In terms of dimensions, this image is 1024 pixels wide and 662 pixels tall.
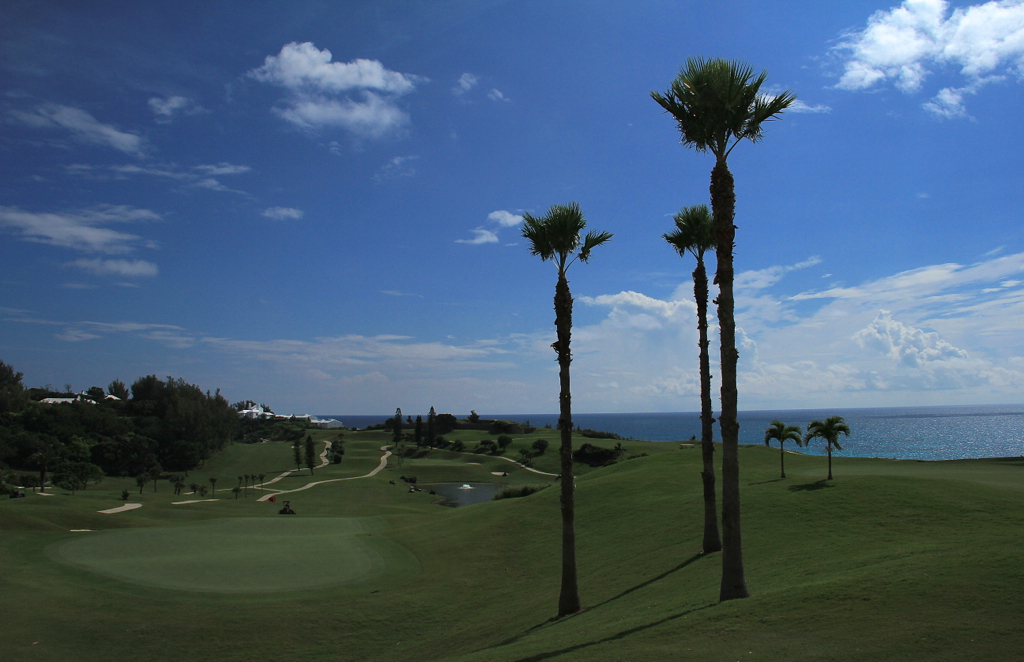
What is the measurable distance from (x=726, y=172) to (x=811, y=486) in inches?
686

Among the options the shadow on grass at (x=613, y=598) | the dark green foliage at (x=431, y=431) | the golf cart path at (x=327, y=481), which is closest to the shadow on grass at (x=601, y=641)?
the shadow on grass at (x=613, y=598)

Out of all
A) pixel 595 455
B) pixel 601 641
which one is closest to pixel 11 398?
pixel 595 455

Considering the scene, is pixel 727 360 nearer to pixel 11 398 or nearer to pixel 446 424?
pixel 11 398

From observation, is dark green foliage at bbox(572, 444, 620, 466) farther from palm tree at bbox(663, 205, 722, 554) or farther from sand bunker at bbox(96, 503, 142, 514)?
palm tree at bbox(663, 205, 722, 554)

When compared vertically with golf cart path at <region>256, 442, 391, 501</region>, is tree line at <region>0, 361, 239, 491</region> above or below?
above

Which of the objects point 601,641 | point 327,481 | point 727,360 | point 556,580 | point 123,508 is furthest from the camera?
point 327,481

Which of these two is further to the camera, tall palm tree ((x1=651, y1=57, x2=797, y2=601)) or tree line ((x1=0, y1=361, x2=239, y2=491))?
tree line ((x1=0, y1=361, x2=239, y2=491))

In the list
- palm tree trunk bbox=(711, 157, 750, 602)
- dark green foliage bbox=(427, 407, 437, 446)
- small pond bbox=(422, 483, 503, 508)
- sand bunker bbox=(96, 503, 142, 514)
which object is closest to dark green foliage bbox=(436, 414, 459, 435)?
dark green foliage bbox=(427, 407, 437, 446)

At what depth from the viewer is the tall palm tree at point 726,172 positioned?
13.6 meters

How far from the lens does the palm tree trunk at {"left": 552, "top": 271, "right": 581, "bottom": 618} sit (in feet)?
54.8

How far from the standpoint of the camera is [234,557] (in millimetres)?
23953

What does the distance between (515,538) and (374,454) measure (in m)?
93.6

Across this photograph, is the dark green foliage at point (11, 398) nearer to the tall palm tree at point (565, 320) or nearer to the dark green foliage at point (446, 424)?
the dark green foliage at point (446, 424)

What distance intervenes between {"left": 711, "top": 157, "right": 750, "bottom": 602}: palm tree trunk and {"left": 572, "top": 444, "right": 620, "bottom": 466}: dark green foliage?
74172 mm
